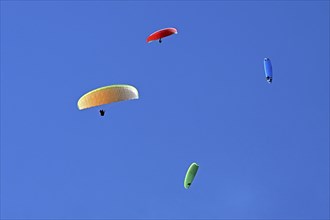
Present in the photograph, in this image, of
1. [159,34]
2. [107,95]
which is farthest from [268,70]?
[107,95]

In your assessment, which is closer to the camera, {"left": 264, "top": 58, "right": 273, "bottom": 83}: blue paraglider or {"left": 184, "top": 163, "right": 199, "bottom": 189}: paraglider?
{"left": 264, "top": 58, "right": 273, "bottom": 83}: blue paraglider

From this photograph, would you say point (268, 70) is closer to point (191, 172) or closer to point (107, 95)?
point (191, 172)

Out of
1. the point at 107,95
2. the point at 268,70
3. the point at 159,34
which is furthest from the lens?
the point at 159,34

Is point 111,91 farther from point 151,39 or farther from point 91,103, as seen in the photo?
point 151,39

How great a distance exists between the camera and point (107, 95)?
254 ft

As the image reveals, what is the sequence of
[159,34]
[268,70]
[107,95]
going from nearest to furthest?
1. [107,95]
2. [268,70]
3. [159,34]

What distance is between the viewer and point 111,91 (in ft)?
254

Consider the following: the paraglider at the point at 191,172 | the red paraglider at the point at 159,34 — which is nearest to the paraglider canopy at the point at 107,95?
the paraglider at the point at 191,172

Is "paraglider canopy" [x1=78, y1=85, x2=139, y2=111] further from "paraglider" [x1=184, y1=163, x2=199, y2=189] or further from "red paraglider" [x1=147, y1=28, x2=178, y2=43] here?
"red paraglider" [x1=147, y1=28, x2=178, y2=43]

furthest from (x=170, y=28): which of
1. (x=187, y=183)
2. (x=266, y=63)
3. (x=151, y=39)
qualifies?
(x=187, y=183)

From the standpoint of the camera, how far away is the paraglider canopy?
77.4m

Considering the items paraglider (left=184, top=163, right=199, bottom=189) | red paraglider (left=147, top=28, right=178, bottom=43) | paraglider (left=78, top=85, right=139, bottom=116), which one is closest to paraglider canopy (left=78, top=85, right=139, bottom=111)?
paraglider (left=78, top=85, right=139, bottom=116)

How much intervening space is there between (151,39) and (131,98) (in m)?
21.4

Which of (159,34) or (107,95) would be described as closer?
(107,95)
